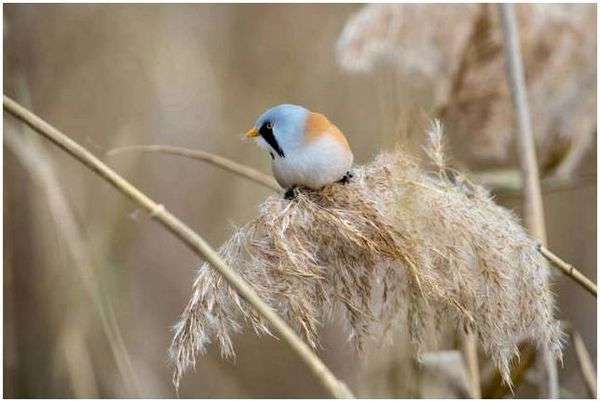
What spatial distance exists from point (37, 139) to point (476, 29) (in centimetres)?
120

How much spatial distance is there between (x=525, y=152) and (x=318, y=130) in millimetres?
467

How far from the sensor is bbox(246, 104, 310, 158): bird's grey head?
1.61 metres

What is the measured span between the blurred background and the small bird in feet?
0.95

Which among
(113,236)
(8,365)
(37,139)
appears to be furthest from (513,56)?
(8,365)

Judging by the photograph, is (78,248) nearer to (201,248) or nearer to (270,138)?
(270,138)

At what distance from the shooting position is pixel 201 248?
0.89 meters

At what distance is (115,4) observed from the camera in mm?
2354

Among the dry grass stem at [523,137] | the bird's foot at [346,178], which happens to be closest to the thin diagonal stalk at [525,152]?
the dry grass stem at [523,137]

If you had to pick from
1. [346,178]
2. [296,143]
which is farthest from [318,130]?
[346,178]

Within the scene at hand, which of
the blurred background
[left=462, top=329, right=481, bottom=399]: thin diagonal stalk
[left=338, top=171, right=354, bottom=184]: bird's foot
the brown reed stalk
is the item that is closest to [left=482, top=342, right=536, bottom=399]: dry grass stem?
[left=462, top=329, right=481, bottom=399]: thin diagonal stalk

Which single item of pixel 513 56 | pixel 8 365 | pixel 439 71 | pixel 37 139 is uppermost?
pixel 439 71

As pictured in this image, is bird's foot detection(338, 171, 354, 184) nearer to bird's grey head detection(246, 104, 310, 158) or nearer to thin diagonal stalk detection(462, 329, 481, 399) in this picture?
bird's grey head detection(246, 104, 310, 158)

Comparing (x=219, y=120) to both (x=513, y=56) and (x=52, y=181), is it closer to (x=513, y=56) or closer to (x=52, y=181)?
(x=52, y=181)

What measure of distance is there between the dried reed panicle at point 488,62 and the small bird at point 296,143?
461mm
